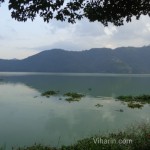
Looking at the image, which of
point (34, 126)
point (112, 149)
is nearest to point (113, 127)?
point (34, 126)

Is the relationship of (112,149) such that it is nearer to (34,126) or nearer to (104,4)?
(104,4)

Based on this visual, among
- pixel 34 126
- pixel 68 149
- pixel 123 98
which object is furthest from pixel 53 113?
pixel 123 98

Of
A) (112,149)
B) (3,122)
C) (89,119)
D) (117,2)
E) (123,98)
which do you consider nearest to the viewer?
(117,2)

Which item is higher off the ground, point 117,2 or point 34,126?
point 117,2

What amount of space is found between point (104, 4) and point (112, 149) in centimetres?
700

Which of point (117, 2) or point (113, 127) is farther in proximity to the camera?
point (113, 127)

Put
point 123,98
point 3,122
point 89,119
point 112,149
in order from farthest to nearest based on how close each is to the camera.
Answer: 1. point 123,98
2. point 89,119
3. point 3,122
4. point 112,149

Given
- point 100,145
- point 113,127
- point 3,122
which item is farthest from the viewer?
point 3,122

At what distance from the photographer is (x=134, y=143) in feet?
48.3

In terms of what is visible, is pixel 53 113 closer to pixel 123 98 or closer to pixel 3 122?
pixel 3 122

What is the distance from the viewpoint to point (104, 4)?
1191 cm

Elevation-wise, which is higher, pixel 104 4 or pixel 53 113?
pixel 104 4

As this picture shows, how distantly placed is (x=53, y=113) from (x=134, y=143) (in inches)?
A: 765

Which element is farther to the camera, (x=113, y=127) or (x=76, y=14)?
(x=113, y=127)
